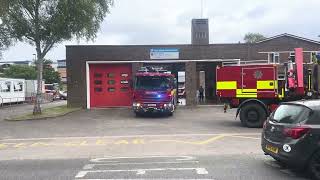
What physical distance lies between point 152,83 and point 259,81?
775 cm

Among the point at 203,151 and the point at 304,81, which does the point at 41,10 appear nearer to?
the point at 304,81

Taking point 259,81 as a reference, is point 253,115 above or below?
below

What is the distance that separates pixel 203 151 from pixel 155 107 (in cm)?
1414

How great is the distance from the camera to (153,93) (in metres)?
29.2

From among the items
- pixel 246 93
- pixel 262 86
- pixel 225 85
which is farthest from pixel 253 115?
pixel 225 85

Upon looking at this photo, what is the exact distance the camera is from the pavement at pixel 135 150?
11258 mm

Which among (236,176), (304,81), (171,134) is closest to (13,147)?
(171,134)

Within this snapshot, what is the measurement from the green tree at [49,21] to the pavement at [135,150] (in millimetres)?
5481

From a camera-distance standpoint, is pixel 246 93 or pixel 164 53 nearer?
pixel 246 93

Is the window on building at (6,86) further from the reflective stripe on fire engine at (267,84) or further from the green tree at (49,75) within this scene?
the green tree at (49,75)

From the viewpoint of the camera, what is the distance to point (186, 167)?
39.1 feet

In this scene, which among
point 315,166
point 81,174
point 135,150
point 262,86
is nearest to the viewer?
point 315,166

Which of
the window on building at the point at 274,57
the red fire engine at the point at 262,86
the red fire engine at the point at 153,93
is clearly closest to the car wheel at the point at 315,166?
the red fire engine at the point at 262,86

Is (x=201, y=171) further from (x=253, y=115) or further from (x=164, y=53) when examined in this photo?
(x=164, y=53)
